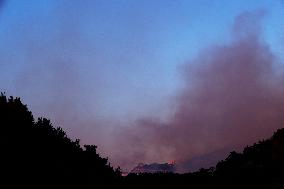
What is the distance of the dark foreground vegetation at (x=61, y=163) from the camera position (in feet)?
55.0

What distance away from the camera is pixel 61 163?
772 inches

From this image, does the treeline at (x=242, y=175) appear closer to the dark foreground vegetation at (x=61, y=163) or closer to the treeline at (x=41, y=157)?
the dark foreground vegetation at (x=61, y=163)

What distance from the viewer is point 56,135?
76.9ft

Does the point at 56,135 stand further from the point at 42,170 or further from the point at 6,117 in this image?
the point at 42,170

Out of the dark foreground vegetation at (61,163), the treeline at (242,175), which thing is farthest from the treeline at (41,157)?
the treeline at (242,175)

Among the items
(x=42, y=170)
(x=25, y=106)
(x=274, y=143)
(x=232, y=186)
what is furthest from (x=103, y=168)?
(x=274, y=143)

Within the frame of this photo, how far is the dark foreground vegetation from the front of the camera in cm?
1675

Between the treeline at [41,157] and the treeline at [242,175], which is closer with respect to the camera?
the treeline at [41,157]

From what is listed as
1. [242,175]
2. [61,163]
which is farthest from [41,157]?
[242,175]

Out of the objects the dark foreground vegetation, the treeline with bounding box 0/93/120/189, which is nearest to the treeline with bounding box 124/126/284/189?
the dark foreground vegetation

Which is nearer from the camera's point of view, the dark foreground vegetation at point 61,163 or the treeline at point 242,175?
the dark foreground vegetation at point 61,163

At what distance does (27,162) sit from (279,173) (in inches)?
729

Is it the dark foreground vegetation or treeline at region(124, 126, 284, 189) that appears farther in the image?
treeline at region(124, 126, 284, 189)

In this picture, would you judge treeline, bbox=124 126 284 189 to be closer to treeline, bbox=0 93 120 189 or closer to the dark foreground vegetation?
the dark foreground vegetation
